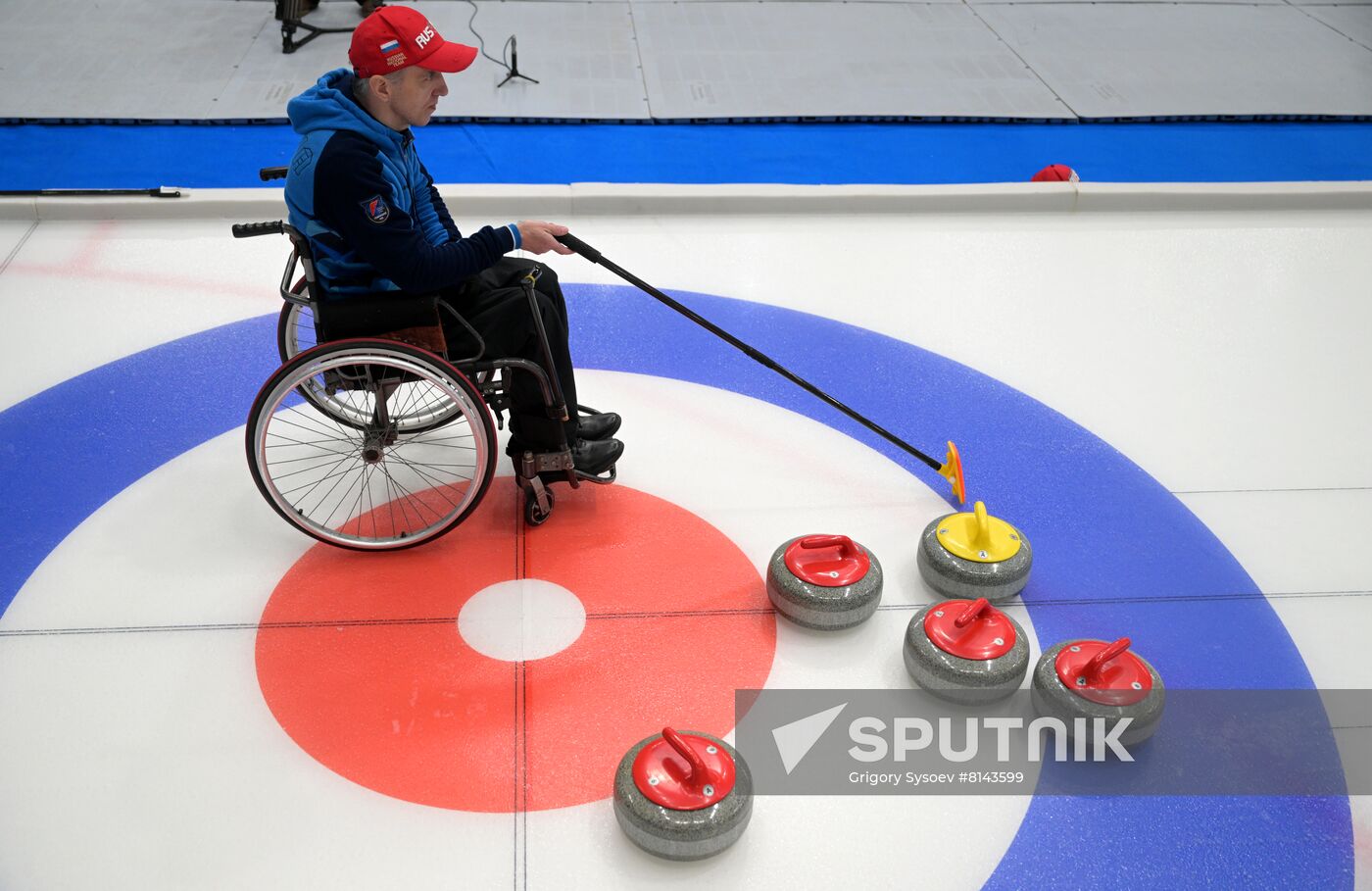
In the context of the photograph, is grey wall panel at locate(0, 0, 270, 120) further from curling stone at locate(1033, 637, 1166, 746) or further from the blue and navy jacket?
curling stone at locate(1033, 637, 1166, 746)

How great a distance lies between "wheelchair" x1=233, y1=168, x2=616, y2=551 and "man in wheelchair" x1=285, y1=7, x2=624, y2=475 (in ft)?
0.09

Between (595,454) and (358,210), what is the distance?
906mm

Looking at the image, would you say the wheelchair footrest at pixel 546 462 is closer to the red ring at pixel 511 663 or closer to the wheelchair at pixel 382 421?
the wheelchair at pixel 382 421

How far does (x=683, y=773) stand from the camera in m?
2.34

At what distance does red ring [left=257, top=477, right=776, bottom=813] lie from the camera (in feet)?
8.34

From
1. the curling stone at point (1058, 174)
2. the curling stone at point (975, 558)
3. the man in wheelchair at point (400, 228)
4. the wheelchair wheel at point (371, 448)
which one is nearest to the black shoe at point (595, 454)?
the man in wheelchair at point (400, 228)

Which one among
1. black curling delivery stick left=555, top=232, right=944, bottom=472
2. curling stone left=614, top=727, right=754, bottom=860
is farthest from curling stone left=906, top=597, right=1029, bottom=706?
black curling delivery stick left=555, top=232, right=944, bottom=472

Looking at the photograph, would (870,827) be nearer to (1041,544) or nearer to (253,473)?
(1041,544)

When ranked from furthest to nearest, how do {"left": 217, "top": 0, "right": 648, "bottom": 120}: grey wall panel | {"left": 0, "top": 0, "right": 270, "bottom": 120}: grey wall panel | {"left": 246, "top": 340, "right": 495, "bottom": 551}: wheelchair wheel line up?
{"left": 217, "top": 0, "right": 648, "bottom": 120}: grey wall panel, {"left": 0, "top": 0, "right": 270, "bottom": 120}: grey wall panel, {"left": 246, "top": 340, "right": 495, "bottom": 551}: wheelchair wheel

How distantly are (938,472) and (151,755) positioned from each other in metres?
2.15

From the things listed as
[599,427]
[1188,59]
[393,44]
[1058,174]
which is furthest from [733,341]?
[1188,59]

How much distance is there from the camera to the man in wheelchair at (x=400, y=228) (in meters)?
2.67

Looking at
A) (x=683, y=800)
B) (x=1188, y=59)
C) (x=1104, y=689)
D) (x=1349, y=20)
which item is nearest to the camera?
(x=683, y=800)

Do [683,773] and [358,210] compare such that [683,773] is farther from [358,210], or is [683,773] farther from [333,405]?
[333,405]
